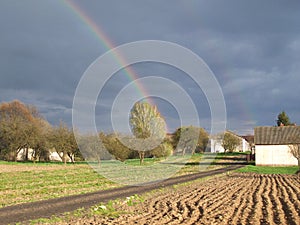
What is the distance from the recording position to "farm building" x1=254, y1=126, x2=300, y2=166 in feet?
160

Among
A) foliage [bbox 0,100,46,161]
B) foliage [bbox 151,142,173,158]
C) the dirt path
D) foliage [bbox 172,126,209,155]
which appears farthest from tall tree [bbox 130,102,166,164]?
foliage [bbox 172,126,209,155]

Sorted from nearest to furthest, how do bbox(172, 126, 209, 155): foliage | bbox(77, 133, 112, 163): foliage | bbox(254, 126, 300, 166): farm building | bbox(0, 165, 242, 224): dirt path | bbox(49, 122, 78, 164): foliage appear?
bbox(0, 165, 242, 224): dirt path, bbox(254, 126, 300, 166): farm building, bbox(77, 133, 112, 163): foliage, bbox(49, 122, 78, 164): foliage, bbox(172, 126, 209, 155): foliage

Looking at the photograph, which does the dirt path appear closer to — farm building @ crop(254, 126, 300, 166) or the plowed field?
the plowed field

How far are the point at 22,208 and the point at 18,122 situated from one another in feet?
168

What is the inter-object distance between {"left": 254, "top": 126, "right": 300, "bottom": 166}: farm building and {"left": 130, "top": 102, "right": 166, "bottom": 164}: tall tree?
44.2ft

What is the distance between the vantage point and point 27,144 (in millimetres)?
60125

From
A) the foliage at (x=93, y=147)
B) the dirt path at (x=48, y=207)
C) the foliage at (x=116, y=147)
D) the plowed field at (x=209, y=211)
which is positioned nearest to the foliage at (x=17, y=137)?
the foliage at (x=93, y=147)

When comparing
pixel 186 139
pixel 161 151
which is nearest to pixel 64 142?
pixel 161 151

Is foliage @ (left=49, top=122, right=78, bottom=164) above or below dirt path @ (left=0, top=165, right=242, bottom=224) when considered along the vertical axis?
above

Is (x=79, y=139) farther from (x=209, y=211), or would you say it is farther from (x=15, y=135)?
(x=209, y=211)

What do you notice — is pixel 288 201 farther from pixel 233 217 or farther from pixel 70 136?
pixel 70 136

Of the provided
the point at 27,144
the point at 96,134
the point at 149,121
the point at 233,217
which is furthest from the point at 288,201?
the point at 27,144

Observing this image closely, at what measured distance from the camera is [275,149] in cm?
5000

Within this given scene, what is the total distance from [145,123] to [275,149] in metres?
18.0
